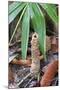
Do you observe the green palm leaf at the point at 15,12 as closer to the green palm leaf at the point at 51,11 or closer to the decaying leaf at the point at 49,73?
the green palm leaf at the point at 51,11

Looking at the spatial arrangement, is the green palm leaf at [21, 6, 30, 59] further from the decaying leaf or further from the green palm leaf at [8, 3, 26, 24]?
the decaying leaf

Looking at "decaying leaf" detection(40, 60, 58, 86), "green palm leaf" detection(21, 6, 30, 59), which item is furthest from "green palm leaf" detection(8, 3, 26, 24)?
"decaying leaf" detection(40, 60, 58, 86)

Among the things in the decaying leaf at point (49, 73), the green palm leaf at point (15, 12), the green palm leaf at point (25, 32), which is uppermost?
the green palm leaf at point (15, 12)

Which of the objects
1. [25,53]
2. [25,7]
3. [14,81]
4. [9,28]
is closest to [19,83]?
[14,81]

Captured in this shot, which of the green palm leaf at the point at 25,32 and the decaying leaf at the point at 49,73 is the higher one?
the green palm leaf at the point at 25,32

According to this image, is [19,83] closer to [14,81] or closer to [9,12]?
[14,81]

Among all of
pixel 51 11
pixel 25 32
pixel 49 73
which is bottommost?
pixel 49 73

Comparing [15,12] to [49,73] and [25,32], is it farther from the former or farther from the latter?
[49,73]

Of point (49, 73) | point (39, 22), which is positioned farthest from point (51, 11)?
point (49, 73)

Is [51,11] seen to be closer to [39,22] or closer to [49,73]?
[39,22]

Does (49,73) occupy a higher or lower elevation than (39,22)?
lower

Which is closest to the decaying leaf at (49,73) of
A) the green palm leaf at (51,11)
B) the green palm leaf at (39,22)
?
the green palm leaf at (39,22)
